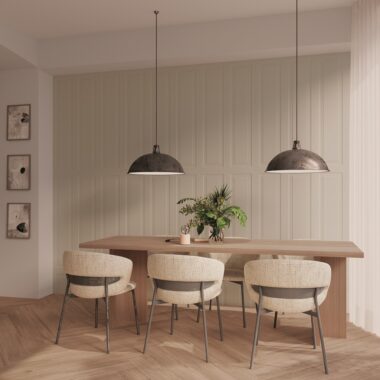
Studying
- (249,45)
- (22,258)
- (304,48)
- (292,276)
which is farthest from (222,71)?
(22,258)

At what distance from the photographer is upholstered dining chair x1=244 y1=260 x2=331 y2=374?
3.00m

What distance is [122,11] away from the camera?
14.8 ft

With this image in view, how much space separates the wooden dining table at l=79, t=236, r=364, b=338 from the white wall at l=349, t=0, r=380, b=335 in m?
0.41

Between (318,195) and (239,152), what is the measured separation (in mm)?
1027

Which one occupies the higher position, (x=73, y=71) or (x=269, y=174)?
(x=73, y=71)

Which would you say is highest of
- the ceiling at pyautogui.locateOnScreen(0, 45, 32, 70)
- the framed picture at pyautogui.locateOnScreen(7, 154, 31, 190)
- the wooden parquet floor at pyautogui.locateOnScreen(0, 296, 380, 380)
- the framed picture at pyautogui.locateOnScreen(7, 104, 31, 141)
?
the ceiling at pyautogui.locateOnScreen(0, 45, 32, 70)

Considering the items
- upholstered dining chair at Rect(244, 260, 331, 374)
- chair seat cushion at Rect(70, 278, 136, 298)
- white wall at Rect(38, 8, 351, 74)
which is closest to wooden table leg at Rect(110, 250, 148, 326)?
chair seat cushion at Rect(70, 278, 136, 298)

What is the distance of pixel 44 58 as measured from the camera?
5262mm

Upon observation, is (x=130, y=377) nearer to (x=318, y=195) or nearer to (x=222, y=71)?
(x=318, y=195)

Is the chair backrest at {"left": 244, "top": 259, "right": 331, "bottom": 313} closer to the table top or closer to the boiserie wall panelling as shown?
the table top

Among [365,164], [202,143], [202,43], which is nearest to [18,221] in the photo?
[202,143]

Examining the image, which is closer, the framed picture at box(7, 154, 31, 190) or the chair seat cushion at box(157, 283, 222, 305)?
the chair seat cushion at box(157, 283, 222, 305)

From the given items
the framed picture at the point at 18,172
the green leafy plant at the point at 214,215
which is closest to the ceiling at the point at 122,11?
the framed picture at the point at 18,172

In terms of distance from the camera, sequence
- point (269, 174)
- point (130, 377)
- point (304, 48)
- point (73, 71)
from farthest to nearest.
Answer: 1. point (73, 71)
2. point (269, 174)
3. point (304, 48)
4. point (130, 377)
